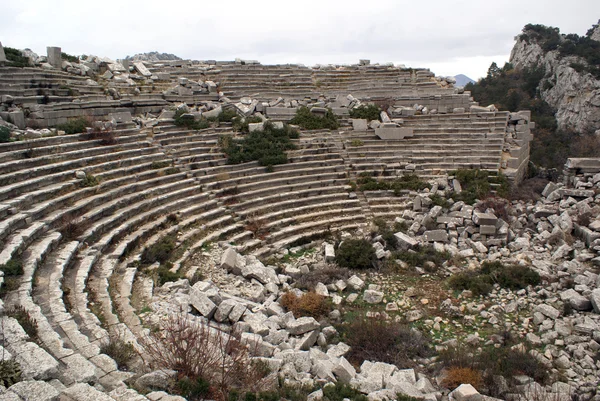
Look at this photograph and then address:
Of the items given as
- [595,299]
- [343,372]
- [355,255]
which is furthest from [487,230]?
[343,372]

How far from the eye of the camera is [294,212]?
1237cm

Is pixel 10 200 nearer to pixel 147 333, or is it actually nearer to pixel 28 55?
pixel 147 333

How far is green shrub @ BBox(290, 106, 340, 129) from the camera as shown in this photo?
16.4m

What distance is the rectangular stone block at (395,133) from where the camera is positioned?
52.3ft

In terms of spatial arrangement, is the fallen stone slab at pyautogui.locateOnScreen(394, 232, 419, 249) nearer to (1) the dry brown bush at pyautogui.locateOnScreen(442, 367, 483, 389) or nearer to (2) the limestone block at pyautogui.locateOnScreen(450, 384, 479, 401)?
(1) the dry brown bush at pyautogui.locateOnScreen(442, 367, 483, 389)

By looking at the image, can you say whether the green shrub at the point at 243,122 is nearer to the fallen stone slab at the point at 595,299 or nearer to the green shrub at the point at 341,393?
the fallen stone slab at the point at 595,299

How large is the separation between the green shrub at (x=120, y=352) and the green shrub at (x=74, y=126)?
860 centimetres

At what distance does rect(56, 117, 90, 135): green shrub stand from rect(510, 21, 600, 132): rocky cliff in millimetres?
35338

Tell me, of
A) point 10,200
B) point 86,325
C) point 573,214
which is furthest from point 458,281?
point 10,200

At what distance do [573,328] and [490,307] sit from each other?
1355mm

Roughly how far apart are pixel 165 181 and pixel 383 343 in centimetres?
747

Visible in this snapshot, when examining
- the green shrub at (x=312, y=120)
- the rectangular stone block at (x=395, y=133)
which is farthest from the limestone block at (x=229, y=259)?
the rectangular stone block at (x=395, y=133)

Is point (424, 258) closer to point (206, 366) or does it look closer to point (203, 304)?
point (203, 304)

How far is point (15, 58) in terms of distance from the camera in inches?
613
